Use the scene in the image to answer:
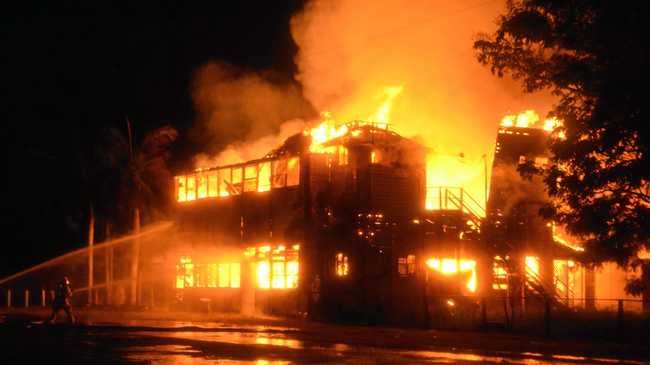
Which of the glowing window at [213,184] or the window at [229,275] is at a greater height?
the glowing window at [213,184]

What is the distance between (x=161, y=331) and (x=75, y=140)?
2533 cm

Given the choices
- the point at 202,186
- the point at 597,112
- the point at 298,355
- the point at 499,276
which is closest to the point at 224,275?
the point at 202,186

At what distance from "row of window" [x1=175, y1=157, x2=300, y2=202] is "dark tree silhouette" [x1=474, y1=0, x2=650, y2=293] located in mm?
19778

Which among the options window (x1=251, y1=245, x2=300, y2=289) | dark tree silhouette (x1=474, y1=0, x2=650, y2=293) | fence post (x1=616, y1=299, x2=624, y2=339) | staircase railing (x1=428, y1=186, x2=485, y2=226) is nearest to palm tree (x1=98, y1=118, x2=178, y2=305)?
window (x1=251, y1=245, x2=300, y2=289)

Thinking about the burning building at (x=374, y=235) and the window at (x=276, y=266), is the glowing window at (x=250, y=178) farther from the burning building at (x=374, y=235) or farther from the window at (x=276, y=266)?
the window at (x=276, y=266)

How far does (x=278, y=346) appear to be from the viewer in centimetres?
2141

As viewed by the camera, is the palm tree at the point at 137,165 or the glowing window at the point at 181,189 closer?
the glowing window at the point at 181,189

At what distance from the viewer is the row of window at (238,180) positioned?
127 ft

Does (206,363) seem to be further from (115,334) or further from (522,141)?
(522,141)

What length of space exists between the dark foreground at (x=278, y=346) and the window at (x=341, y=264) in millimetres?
5866

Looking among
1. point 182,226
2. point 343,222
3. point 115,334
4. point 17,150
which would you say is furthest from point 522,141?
point 17,150

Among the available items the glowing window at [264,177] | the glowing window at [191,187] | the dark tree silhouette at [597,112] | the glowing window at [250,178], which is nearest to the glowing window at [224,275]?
the glowing window at [250,178]

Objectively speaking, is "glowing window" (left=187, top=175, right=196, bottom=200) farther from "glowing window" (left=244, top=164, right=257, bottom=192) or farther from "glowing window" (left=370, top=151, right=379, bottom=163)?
"glowing window" (left=370, top=151, right=379, bottom=163)

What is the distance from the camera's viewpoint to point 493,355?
20.0 metres
